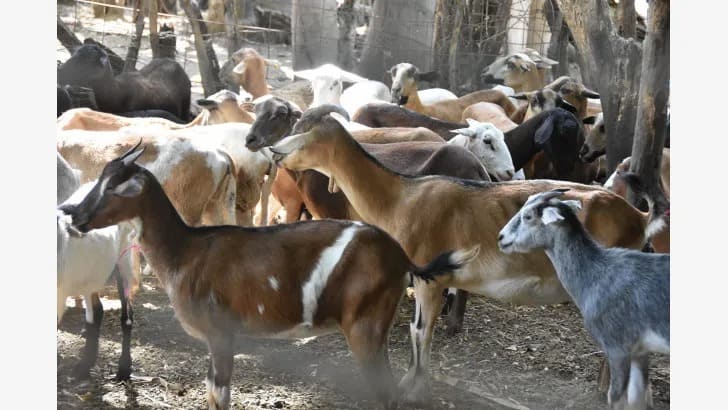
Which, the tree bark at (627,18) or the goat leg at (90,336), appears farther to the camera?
the tree bark at (627,18)

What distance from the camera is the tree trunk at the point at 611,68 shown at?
570 cm

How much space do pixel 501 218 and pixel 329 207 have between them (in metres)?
1.54

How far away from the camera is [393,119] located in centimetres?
826

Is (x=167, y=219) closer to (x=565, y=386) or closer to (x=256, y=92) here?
(x=565, y=386)

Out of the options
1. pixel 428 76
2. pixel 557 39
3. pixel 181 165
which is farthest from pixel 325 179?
pixel 557 39

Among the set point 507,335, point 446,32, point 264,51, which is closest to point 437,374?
point 507,335

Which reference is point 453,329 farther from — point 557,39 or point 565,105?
point 557,39

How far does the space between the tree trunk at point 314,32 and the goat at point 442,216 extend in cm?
481

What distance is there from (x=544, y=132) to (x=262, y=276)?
3.67 metres

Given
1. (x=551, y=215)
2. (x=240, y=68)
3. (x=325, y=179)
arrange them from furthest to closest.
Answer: (x=240, y=68) < (x=325, y=179) < (x=551, y=215)

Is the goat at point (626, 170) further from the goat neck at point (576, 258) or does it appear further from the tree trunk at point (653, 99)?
the goat neck at point (576, 258)

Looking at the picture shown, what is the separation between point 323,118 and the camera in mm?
5242

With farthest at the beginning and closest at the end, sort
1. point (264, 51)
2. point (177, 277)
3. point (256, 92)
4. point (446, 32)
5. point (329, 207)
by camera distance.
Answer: point (264, 51), point (256, 92), point (446, 32), point (329, 207), point (177, 277)

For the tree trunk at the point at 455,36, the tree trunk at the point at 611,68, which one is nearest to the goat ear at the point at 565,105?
the tree trunk at the point at 455,36
